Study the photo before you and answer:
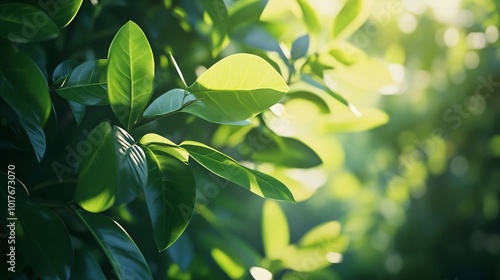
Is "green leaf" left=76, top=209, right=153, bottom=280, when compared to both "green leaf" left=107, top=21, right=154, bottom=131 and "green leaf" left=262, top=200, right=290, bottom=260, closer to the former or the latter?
"green leaf" left=107, top=21, right=154, bottom=131

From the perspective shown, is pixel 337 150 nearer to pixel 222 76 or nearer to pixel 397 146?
pixel 222 76

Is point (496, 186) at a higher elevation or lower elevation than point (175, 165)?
Result: lower

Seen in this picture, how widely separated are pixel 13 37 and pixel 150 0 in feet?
0.91

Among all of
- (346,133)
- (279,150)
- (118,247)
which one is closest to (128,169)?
(118,247)

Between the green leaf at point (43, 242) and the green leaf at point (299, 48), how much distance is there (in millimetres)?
306

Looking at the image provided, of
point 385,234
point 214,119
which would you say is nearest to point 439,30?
point 385,234

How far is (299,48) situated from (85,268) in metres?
0.32

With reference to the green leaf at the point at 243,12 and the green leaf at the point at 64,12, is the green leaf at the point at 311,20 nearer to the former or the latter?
the green leaf at the point at 243,12

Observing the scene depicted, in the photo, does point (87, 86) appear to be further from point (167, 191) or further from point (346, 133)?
point (346, 133)

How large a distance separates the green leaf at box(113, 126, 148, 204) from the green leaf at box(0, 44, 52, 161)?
64mm

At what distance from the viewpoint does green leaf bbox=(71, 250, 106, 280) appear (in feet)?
1.46

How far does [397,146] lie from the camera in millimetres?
1263

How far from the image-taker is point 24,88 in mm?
356

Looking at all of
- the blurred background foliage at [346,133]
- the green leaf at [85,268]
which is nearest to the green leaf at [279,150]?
the blurred background foliage at [346,133]
